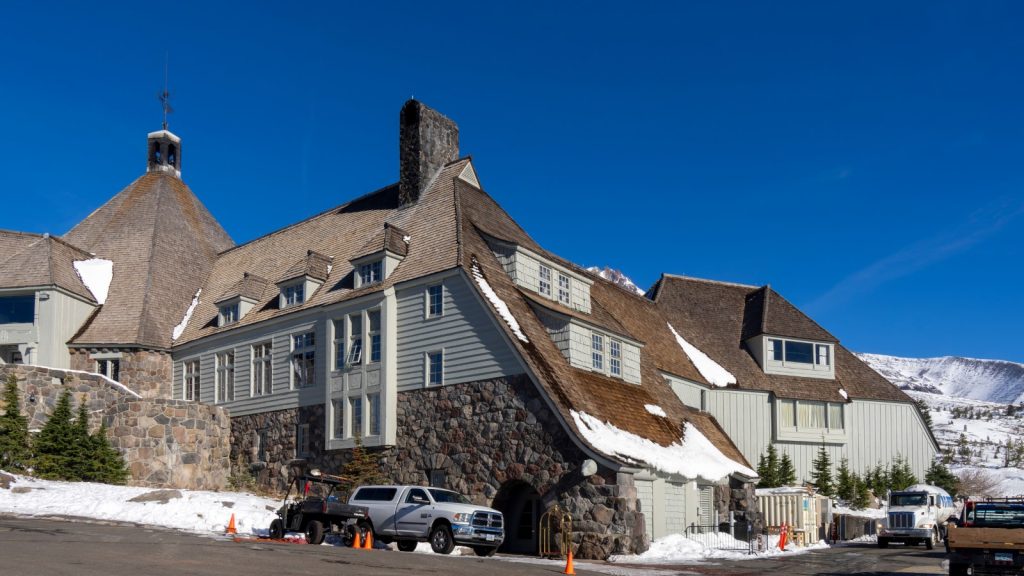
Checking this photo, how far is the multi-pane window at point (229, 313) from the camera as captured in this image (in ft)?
141

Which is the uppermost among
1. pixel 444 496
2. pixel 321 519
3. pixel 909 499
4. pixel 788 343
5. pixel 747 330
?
Answer: pixel 747 330

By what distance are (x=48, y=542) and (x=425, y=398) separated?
14.7 meters

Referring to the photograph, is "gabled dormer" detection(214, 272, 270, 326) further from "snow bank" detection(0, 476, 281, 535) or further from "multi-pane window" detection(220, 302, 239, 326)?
"snow bank" detection(0, 476, 281, 535)

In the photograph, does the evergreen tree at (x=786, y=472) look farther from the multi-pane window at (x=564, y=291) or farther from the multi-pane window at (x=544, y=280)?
the multi-pane window at (x=544, y=280)

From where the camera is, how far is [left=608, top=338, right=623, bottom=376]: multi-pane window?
117 ft

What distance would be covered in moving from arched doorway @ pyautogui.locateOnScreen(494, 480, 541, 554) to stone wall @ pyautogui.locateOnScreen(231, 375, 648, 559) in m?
0.41

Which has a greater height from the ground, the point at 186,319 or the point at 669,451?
the point at 186,319

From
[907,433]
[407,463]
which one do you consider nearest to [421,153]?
[407,463]

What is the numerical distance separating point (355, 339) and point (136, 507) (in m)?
9.16

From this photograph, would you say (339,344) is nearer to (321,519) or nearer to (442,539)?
(321,519)

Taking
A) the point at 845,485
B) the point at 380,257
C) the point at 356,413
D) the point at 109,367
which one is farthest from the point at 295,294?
the point at 845,485

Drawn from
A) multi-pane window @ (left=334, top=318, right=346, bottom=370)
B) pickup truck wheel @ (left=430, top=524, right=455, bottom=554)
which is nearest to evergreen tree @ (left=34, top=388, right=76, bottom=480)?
multi-pane window @ (left=334, top=318, right=346, bottom=370)

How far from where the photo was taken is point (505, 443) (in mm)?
31234

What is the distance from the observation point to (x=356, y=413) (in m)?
35.9
